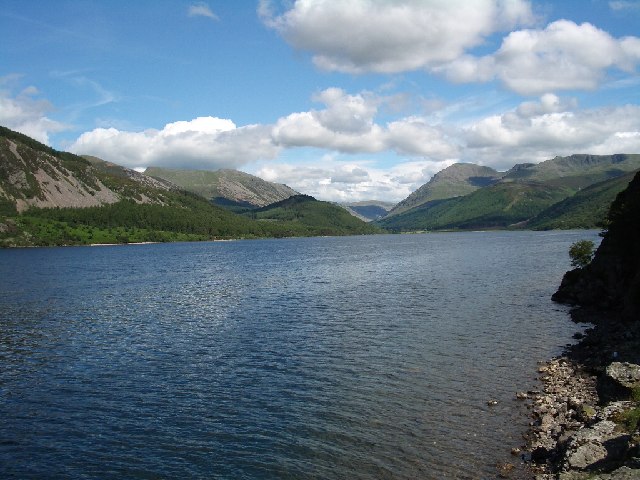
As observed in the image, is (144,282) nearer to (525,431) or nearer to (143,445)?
(143,445)

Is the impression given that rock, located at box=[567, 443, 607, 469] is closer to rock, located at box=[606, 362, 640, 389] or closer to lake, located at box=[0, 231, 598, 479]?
lake, located at box=[0, 231, 598, 479]

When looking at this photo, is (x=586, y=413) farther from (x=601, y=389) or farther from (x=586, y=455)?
(x=586, y=455)

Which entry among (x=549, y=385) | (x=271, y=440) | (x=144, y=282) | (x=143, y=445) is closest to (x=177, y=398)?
(x=143, y=445)

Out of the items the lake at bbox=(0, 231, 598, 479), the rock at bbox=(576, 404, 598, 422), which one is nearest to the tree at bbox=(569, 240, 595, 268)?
the lake at bbox=(0, 231, 598, 479)

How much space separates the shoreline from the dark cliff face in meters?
17.3

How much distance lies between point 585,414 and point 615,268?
1900 inches

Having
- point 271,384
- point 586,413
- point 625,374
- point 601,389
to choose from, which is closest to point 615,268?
point 625,374

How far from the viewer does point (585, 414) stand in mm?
31984

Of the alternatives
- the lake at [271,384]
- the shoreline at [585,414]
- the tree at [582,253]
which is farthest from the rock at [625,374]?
the tree at [582,253]

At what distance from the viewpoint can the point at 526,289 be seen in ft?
307

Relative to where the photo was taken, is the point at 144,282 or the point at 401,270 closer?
the point at 144,282

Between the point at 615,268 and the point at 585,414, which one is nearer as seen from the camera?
the point at 585,414

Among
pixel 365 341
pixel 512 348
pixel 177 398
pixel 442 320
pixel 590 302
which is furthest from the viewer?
pixel 590 302

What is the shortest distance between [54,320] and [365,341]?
47355 mm
